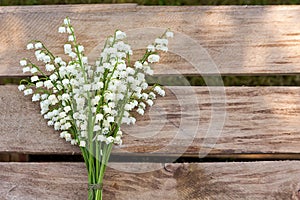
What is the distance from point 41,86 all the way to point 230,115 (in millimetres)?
443

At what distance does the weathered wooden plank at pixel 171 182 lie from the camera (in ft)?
3.53

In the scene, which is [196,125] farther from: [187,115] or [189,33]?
[189,33]

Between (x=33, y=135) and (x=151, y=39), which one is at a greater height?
(x=151, y=39)

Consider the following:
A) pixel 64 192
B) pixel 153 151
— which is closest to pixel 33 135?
pixel 64 192

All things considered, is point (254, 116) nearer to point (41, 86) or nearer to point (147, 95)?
point (147, 95)

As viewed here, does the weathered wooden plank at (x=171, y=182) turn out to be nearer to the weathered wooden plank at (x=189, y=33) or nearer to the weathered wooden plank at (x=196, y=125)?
the weathered wooden plank at (x=196, y=125)

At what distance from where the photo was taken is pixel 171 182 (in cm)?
108

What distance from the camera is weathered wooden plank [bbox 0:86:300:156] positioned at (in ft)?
3.58

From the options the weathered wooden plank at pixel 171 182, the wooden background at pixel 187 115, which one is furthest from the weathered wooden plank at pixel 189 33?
the weathered wooden plank at pixel 171 182

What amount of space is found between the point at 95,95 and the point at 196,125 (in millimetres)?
247

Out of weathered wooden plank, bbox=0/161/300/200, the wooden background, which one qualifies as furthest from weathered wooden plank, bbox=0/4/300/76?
weathered wooden plank, bbox=0/161/300/200

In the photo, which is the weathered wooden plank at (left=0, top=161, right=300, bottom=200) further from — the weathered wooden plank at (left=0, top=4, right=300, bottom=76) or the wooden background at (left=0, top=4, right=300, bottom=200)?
the weathered wooden plank at (left=0, top=4, right=300, bottom=76)

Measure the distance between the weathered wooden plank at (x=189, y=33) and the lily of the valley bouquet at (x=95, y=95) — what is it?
69 millimetres

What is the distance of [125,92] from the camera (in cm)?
102
